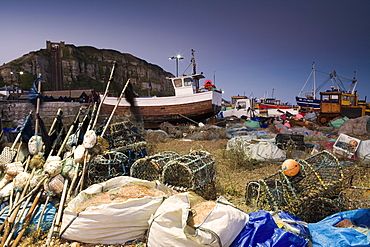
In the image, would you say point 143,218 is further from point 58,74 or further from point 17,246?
point 58,74

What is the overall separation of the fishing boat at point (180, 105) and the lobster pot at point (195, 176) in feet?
35.4

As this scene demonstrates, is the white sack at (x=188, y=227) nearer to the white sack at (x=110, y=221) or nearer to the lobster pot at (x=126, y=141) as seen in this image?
the white sack at (x=110, y=221)

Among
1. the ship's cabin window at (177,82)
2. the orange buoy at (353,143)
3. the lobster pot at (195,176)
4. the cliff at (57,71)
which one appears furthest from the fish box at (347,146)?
the cliff at (57,71)

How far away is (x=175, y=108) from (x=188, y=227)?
42.5 ft

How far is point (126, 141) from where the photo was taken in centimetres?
489

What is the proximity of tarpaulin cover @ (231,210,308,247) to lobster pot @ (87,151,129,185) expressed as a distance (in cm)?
231

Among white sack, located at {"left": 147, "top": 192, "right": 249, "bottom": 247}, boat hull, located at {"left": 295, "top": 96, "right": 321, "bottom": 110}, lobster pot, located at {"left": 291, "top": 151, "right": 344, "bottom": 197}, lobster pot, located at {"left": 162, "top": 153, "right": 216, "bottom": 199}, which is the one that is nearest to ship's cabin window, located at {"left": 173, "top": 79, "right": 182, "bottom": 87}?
lobster pot, located at {"left": 162, "top": 153, "right": 216, "bottom": 199}

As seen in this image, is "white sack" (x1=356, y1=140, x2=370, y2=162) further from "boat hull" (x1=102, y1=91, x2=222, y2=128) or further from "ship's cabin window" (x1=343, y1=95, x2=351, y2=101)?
"ship's cabin window" (x1=343, y1=95, x2=351, y2=101)

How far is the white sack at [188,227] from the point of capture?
202cm

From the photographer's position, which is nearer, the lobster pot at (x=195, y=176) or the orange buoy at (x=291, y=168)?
the orange buoy at (x=291, y=168)

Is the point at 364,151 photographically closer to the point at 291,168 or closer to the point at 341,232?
the point at 291,168

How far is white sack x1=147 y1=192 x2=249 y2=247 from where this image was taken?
6.62 feet

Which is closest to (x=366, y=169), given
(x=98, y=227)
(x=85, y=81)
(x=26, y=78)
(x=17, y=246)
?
(x=98, y=227)

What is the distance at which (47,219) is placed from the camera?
2.90 meters
